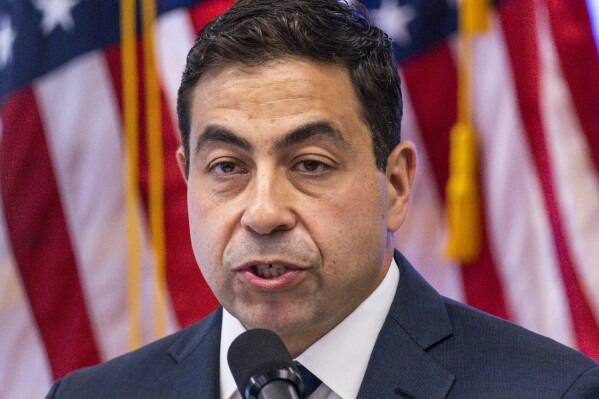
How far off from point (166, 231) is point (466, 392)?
1.67 metres

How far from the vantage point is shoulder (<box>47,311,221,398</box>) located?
194 cm

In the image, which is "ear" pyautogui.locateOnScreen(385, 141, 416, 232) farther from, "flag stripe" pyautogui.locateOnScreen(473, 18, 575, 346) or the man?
"flag stripe" pyautogui.locateOnScreen(473, 18, 575, 346)

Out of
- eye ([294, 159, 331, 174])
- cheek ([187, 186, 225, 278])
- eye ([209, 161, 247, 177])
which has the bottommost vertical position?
cheek ([187, 186, 225, 278])

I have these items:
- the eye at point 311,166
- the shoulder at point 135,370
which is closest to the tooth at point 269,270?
the eye at point 311,166

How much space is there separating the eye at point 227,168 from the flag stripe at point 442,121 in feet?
4.57

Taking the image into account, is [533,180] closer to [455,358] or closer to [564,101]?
[564,101]

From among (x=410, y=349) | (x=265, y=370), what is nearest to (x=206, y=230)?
(x=410, y=349)

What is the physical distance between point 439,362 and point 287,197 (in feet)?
1.38

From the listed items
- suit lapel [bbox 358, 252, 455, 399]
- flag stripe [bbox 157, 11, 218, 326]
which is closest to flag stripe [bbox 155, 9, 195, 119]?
flag stripe [bbox 157, 11, 218, 326]

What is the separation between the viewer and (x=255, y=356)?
3.91 ft

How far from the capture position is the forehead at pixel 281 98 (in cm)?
162

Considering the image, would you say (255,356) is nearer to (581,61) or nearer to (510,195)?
(510,195)

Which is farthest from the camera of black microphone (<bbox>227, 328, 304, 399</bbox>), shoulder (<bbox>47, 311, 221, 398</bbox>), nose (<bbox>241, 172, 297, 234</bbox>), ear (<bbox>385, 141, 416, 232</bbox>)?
shoulder (<bbox>47, 311, 221, 398</bbox>)

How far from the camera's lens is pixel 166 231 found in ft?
10.2
